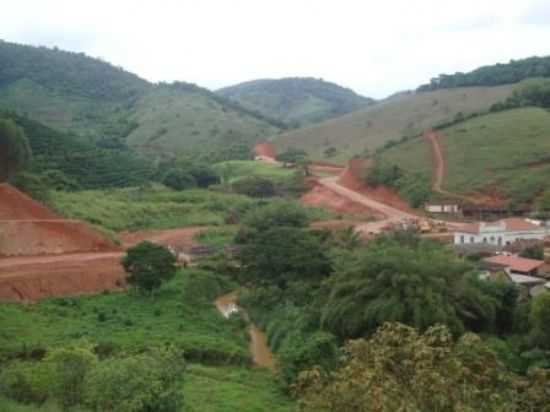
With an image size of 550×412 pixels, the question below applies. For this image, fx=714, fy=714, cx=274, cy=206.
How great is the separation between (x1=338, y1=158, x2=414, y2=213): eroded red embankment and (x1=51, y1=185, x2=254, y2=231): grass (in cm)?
1083

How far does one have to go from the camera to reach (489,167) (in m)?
51.0

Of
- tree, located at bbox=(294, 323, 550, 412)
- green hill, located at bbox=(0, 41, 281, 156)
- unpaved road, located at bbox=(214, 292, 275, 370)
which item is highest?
green hill, located at bbox=(0, 41, 281, 156)

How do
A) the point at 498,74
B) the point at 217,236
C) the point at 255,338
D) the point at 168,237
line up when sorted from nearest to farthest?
the point at 255,338 → the point at 217,236 → the point at 168,237 → the point at 498,74

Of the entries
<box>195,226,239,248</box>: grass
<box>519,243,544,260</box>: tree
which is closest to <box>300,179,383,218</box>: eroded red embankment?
<box>195,226,239,248</box>: grass

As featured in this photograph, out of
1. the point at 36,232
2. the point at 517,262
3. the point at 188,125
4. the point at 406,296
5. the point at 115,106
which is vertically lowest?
the point at 517,262

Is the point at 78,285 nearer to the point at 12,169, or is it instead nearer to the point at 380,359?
the point at 12,169

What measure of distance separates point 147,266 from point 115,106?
8482 centimetres

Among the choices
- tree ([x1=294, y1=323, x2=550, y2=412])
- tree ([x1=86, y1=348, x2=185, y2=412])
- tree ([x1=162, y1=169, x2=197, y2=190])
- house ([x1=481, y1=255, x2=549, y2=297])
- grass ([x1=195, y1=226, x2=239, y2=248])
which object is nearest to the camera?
tree ([x1=294, y1=323, x2=550, y2=412])

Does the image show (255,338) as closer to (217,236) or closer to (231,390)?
(231,390)

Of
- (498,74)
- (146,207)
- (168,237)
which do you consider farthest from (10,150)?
(498,74)

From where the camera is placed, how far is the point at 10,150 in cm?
3994

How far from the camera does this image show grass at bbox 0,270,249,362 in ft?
66.3

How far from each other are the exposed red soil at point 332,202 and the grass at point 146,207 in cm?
626

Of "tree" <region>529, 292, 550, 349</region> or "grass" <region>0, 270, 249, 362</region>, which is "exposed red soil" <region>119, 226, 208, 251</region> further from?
"tree" <region>529, 292, 550, 349</region>
